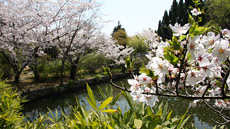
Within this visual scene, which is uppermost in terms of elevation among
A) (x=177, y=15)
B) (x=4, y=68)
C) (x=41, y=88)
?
Result: (x=177, y=15)

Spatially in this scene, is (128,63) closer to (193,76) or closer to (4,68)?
(193,76)

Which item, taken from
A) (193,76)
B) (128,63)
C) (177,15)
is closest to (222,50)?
(193,76)

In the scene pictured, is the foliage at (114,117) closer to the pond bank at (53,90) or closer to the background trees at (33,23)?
the pond bank at (53,90)

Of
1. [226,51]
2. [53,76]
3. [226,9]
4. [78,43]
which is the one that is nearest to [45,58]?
[53,76]

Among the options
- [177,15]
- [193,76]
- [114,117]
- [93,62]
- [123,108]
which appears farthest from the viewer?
[177,15]

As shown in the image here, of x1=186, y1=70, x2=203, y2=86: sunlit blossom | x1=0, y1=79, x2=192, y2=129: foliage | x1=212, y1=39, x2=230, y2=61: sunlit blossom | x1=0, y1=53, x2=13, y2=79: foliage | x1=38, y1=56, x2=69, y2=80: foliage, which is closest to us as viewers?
x1=212, y1=39, x2=230, y2=61: sunlit blossom

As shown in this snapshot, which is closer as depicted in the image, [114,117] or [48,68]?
[114,117]

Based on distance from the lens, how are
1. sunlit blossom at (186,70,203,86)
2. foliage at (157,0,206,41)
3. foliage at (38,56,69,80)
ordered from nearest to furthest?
sunlit blossom at (186,70,203,86) < foliage at (38,56,69,80) < foliage at (157,0,206,41)

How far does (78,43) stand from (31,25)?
3.78m

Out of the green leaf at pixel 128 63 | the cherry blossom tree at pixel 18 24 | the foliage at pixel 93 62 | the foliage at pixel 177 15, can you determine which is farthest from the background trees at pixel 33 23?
the foliage at pixel 177 15

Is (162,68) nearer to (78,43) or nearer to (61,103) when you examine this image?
(61,103)

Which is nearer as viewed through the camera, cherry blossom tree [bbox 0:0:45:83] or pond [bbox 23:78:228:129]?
pond [bbox 23:78:228:129]

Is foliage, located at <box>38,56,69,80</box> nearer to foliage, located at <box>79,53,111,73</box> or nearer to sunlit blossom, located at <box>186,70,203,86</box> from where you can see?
foliage, located at <box>79,53,111,73</box>

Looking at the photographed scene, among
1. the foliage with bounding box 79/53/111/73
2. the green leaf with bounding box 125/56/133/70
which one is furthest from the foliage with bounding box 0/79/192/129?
the foliage with bounding box 79/53/111/73
